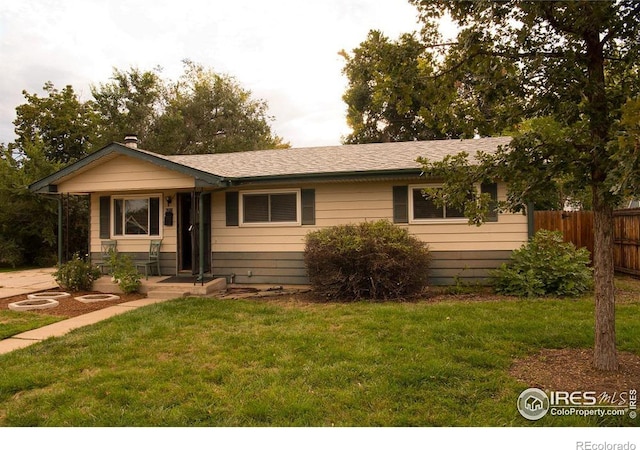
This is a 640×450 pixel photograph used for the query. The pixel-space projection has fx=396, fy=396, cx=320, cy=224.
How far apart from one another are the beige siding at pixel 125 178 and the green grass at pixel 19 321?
10.8 feet

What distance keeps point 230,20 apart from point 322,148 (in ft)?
20.9

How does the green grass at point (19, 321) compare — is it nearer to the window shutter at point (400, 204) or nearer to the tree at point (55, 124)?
the window shutter at point (400, 204)

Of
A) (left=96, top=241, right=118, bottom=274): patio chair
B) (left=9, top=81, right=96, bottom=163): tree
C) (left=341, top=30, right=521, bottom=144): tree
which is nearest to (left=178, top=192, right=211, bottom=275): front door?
(left=96, top=241, right=118, bottom=274): patio chair

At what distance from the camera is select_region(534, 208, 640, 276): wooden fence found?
30.5 feet

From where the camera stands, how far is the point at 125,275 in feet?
27.3

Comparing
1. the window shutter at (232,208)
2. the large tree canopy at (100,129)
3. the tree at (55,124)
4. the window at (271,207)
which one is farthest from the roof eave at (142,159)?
the tree at (55,124)

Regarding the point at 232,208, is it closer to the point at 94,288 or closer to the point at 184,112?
the point at 94,288

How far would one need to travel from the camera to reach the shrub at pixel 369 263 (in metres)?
7.02

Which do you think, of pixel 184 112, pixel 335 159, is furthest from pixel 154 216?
pixel 184 112

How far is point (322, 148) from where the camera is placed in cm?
1154

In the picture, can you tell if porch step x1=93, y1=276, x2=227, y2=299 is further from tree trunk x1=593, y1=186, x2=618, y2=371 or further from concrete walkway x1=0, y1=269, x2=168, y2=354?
tree trunk x1=593, y1=186, x2=618, y2=371
